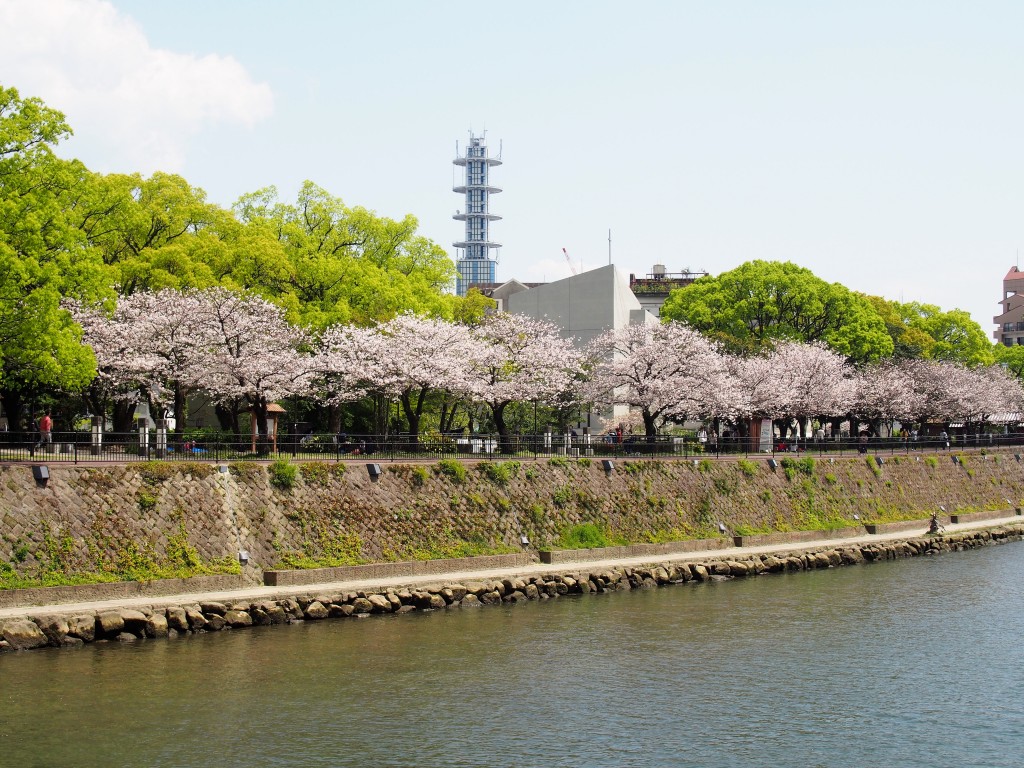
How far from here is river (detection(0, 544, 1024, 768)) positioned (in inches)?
877

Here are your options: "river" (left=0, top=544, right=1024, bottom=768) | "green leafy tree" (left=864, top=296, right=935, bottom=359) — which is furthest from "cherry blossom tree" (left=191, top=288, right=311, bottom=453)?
"green leafy tree" (left=864, top=296, right=935, bottom=359)

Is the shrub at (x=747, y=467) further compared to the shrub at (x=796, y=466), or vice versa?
the shrub at (x=796, y=466)

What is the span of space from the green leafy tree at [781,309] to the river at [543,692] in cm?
4551

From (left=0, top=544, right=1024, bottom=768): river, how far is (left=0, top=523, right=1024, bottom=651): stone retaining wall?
1.86 feet

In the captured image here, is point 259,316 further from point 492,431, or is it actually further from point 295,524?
point 492,431

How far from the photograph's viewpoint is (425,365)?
166 feet

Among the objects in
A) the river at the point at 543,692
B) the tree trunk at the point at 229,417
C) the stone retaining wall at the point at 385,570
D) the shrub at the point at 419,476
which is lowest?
the river at the point at 543,692

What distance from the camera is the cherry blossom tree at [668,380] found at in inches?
2309

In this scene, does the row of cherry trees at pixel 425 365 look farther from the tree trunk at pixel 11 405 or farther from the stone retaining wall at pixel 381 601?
the stone retaining wall at pixel 381 601

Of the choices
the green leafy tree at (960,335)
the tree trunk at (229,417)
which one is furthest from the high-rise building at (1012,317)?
the tree trunk at (229,417)

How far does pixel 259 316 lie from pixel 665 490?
19.0 meters

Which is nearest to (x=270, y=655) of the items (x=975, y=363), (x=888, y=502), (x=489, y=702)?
(x=489, y=702)

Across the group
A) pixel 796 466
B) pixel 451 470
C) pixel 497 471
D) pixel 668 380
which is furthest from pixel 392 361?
pixel 796 466

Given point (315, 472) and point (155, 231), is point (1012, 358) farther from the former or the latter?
point (315, 472)
